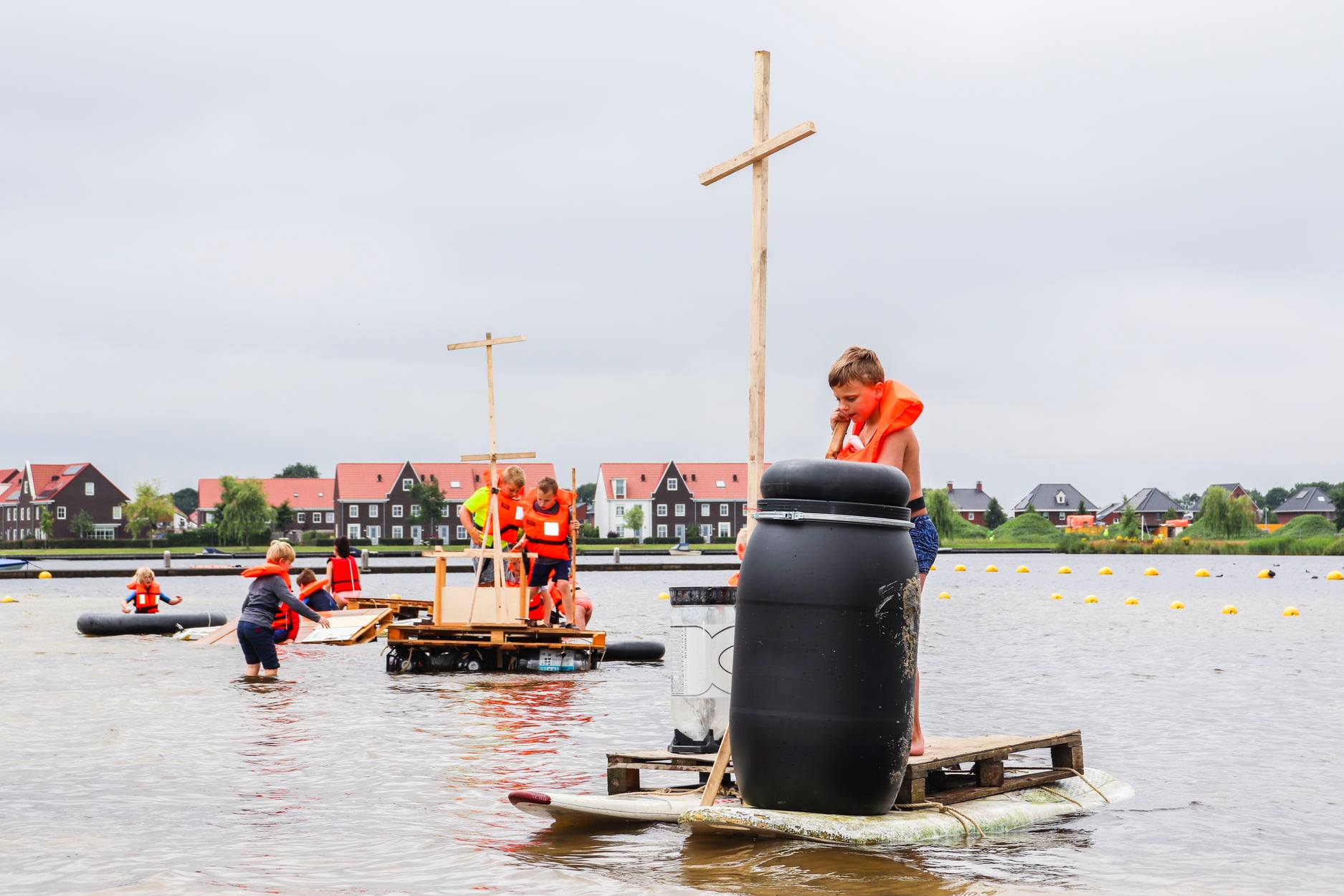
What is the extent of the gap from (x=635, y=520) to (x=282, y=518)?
31078 millimetres

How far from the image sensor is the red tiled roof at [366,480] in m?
124

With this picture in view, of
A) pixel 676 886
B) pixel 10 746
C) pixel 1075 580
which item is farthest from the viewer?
pixel 1075 580

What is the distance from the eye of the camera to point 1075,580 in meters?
54.1

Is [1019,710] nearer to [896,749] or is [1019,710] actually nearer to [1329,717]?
[1329,717]

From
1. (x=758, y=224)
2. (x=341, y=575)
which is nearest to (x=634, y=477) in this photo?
(x=341, y=575)

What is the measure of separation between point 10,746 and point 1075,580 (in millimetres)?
49077

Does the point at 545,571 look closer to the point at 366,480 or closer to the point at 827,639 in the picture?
the point at 827,639

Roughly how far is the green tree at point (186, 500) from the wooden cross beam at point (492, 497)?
18025cm

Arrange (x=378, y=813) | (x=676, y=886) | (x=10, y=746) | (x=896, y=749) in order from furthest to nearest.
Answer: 1. (x=10, y=746)
2. (x=378, y=813)
3. (x=896, y=749)
4. (x=676, y=886)

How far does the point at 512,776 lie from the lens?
8.38 metres

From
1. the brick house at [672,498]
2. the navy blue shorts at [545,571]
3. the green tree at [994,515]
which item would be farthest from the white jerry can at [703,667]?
the green tree at [994,515]

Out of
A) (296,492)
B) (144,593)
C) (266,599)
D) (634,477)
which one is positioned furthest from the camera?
(296,492)

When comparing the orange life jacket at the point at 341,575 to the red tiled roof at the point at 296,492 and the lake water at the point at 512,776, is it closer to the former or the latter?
the lake water at the point at 512,776

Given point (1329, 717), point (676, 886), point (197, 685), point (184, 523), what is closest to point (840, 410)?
point (676, 886)
